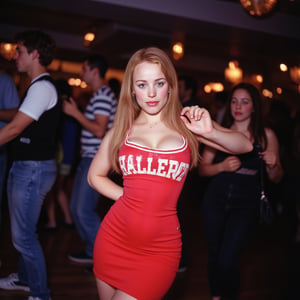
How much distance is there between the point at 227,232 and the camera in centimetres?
272

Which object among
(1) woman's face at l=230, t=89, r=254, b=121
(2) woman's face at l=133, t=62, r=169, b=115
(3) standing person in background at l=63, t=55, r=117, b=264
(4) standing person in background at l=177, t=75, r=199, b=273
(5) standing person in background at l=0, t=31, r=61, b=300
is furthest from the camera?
(4) standing person in background at l=177, t=75, r=199, b=273

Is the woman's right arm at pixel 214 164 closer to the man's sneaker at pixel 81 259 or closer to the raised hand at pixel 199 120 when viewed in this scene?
the raised hand at pixel 199 120

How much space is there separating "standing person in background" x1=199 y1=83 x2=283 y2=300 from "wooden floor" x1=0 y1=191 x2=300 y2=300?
1.12 feet

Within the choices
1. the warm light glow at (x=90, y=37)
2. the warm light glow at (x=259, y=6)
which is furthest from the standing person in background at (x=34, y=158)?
the warm light glow at (x=90, y=37)

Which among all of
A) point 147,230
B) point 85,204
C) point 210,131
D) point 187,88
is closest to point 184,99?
point 187,88

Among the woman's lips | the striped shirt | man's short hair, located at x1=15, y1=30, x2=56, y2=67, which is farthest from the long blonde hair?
the striped shirt

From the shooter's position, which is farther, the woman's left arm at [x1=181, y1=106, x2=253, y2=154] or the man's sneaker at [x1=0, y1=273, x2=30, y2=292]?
the man's sneaker at [x1=0, y1=273, x2=30, y2=292]

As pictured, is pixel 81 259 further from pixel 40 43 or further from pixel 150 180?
pixel 150 180

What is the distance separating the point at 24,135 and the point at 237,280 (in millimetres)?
1635

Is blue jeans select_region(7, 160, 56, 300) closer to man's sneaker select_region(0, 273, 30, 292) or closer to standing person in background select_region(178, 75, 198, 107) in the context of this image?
man's sneaker select_region(0, 273, 30, 292)

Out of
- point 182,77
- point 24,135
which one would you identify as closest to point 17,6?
point 182,77

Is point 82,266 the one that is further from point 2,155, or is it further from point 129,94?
point 129,94

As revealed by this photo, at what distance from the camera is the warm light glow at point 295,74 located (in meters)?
4.45

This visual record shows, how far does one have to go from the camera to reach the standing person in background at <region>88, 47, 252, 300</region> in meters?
1.79
